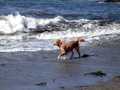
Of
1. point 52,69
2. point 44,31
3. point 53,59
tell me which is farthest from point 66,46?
point 44,31

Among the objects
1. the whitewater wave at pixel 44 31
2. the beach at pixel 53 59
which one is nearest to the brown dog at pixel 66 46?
the beach at pixel 53 59

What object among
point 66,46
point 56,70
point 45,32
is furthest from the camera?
point 45,32

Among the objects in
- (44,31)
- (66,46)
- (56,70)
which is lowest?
(44,31)

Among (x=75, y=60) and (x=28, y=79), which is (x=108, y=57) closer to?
(x=75, y=60)

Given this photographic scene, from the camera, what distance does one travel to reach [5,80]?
10422 millimetres

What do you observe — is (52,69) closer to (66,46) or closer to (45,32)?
(66,46)

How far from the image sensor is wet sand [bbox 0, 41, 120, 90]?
971 centimetres

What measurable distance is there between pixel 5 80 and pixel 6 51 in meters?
3.97

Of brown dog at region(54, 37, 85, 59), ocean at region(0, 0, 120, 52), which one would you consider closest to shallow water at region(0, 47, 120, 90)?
brown dog at region(54, 37, 85, 59)

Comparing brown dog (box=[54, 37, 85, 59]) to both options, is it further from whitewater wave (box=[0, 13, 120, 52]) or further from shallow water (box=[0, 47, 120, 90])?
whitewater wave (box=[0, 13, 120, 52])

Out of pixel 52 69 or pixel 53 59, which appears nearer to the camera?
pixel 52 69

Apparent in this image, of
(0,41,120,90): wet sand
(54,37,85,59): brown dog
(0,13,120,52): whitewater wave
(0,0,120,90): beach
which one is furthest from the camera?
(0,13,120,52): whitewater wave

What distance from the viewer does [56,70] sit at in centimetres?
1164

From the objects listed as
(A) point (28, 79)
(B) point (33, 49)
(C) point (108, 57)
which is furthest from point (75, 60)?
(A) point (28, 79)
